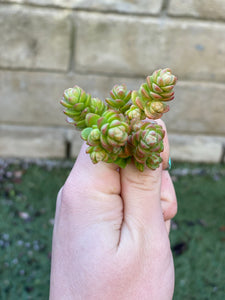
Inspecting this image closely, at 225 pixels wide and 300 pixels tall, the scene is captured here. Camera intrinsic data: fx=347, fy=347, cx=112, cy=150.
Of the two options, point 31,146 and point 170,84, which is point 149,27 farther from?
point 170,84

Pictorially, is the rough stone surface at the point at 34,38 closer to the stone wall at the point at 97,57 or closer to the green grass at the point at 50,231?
the stone wall at the point at 97,57

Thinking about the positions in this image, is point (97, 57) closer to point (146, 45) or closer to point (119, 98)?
point (146, 45)

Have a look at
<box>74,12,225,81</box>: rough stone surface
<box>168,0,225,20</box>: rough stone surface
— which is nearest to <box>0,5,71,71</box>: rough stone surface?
<box>74,12,225,81</box>: rough stone surface

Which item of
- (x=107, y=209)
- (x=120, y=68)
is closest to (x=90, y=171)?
(x=107, y=209)

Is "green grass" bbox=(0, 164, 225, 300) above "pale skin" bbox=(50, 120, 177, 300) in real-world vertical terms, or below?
below

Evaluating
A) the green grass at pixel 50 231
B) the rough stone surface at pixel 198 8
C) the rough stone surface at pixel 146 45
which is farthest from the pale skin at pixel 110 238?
the rough stone surface at pixel 198 8

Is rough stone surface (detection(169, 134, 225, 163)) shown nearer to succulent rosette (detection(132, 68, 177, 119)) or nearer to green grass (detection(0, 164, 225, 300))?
green grass (detection(0, 164, 225, 300))

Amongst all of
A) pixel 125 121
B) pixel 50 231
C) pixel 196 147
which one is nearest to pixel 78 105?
pixel 125 121
